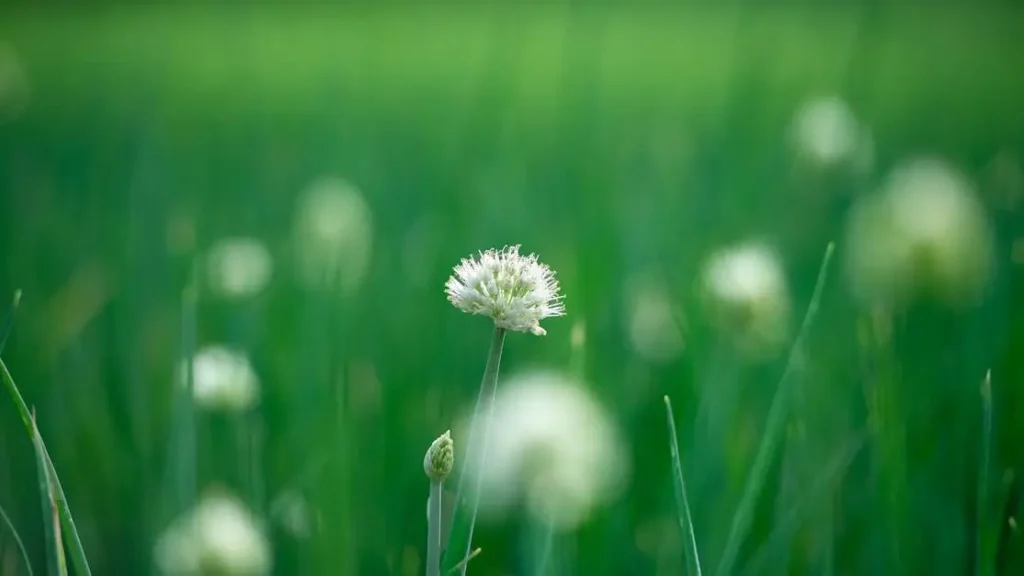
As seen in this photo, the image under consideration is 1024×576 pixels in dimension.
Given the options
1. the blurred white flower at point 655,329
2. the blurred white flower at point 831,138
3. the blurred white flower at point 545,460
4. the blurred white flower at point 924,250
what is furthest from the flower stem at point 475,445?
the blurred white flower at point 831,138

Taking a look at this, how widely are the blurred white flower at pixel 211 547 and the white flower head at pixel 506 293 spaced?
0.30 metres

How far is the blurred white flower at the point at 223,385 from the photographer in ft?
3.43

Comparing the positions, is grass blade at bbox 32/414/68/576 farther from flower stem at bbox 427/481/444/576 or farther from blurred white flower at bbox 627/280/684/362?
blurred white flower at bbox 627/280/684/362

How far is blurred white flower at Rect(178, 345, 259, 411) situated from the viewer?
41.1 inches

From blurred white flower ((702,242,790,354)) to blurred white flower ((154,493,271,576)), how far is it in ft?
1.96

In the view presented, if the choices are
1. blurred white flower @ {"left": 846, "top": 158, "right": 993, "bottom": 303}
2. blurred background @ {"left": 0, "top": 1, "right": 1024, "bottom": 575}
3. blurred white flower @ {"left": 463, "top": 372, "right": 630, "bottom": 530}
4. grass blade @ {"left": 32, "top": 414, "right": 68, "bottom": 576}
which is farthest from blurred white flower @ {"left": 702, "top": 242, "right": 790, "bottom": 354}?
grass blade @ {"left": 32, "top": 414, "right": 68, "bottom": 576}

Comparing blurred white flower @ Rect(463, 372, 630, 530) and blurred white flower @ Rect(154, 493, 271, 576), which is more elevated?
blurred white flower @ Rect(463, 372, 630, 530)

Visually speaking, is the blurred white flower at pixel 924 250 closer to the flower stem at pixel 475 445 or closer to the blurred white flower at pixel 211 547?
the flower stem at pixel 475 445

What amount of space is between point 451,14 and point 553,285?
23.8 feet

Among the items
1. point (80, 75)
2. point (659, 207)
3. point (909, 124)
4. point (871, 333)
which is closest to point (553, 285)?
point (871, 333)

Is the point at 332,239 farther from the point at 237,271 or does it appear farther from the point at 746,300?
the point at 746,300

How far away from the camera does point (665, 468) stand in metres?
1.16

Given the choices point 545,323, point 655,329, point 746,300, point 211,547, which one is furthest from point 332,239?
point 211,547

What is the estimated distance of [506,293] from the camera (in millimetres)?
632
